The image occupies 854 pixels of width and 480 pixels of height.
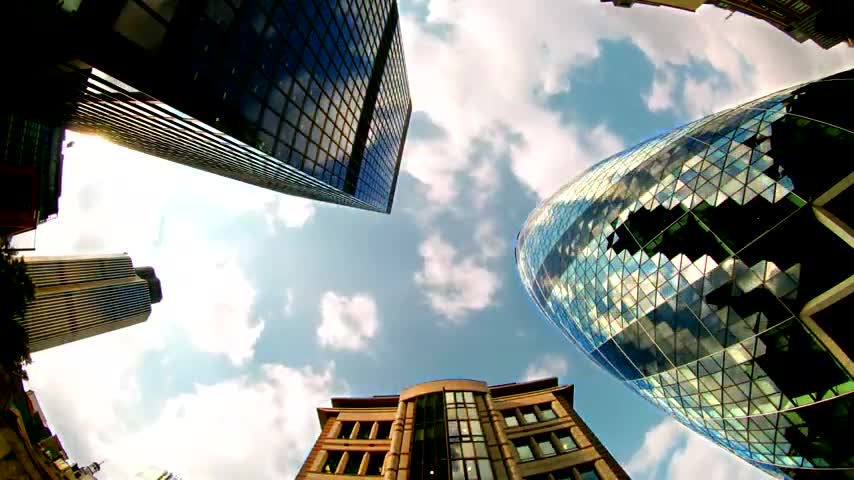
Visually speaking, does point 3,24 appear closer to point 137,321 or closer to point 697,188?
point 697,188

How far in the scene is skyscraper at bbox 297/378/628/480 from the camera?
20.7 m

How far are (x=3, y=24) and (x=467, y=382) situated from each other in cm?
3165

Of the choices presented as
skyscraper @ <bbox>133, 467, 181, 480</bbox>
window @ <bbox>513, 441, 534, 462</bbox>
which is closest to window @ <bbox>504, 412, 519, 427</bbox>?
window @ <bbox>513, 441, 534, 462</bbox>

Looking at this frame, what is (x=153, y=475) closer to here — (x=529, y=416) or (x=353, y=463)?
(x=353, y=463)

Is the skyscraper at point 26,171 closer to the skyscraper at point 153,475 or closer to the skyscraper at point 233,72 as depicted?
the skyscraper at point 233,72

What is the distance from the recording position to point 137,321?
126 meters

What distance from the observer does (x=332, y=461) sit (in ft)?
83.7

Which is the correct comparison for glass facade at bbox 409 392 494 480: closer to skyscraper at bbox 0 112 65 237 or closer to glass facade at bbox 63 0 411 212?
glass facade at bbox 63 0 411 212

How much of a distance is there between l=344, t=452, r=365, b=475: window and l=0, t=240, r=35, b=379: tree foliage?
21505 mm

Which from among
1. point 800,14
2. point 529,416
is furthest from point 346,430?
point 800,14

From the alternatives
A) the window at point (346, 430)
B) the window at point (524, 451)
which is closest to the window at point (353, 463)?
the window at point (346, 430)

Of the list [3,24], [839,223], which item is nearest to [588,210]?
[839,223]

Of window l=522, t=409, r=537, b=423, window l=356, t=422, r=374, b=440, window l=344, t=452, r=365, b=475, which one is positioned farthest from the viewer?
window l=356, t=422, r=374, b=440

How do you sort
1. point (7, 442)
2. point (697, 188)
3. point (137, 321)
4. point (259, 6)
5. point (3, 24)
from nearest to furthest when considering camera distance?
1. point (7, 442)
2. point (3, 24)
3. point (259, 6)
4. point (697, 188)
5. point (137, 321)
